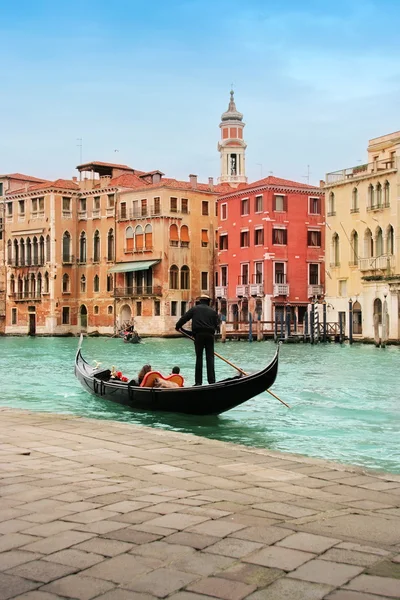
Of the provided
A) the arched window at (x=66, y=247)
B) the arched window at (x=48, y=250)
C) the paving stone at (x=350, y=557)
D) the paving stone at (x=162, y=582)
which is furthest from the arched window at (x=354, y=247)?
the paving stone at (x=162, y=582)

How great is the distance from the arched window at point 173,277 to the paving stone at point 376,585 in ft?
161

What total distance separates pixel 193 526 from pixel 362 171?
132 ft

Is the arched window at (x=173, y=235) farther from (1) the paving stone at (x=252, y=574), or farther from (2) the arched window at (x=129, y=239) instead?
(1) the paving stone at (x=252, y=574)

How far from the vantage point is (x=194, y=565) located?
3.45 metres

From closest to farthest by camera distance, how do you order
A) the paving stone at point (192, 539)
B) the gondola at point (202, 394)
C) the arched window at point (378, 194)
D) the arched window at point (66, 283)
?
the paving stone at point (192, 539)
the gondola at point (202, 394)
the arched window at point (378, 194)
the arched window at point (66, 283)

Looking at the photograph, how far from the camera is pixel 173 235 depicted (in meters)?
52.1

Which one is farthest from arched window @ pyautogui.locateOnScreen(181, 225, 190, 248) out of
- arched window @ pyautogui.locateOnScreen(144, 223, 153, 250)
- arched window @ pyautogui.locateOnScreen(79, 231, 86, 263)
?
arched window @ pyautogui.locateOnScreen(79, 231, 86, 263)

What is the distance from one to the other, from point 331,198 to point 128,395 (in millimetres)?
33236

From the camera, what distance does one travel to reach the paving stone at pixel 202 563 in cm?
339

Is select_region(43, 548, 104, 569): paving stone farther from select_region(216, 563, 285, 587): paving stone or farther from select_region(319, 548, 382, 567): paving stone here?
select_region(319, 548, 382, 567): paving stone

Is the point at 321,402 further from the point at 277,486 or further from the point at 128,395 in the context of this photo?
the point at 277,486

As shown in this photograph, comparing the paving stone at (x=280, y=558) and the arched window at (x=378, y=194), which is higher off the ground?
the arched window at (x=378, y=194)

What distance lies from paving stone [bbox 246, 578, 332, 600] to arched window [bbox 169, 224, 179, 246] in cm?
4900

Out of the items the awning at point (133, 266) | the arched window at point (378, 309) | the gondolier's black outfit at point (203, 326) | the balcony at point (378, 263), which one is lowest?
the gondolier's black outfit at point (203, 326)
